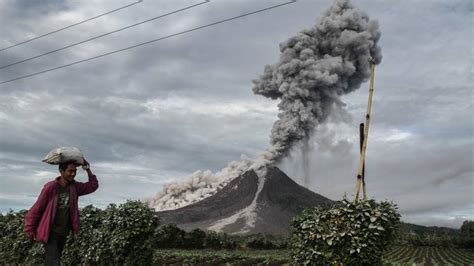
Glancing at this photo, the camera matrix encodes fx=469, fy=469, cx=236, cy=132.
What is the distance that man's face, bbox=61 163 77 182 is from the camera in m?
6.53

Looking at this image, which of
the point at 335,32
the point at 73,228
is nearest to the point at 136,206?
the point at 73,228

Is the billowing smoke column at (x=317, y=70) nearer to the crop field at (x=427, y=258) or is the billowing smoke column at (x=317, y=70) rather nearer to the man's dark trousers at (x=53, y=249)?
the crop field at (x=427, y=258)

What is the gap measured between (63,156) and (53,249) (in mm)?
1273

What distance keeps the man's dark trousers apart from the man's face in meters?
0.79

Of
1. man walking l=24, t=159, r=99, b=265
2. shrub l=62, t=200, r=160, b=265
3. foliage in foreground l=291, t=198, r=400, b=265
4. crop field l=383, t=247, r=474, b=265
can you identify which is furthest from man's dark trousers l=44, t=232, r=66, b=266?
crop field l=383, t=247, r=474, b=265

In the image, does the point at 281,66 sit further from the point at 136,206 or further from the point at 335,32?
the point at 136,206

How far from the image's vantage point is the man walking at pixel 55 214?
636 cm

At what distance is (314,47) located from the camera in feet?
297

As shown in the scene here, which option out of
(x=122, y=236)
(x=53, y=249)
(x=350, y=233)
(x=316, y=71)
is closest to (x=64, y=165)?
(x=53, y=249)

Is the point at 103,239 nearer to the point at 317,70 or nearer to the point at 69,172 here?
the point at 69,172

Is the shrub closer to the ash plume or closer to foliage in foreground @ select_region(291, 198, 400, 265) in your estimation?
foliage in foreground @ select_region(291, 198, 400, 265)

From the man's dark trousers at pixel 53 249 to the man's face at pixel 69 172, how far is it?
0.79m

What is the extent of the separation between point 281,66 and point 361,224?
Answer: 81969mm

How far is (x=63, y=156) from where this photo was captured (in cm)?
640
